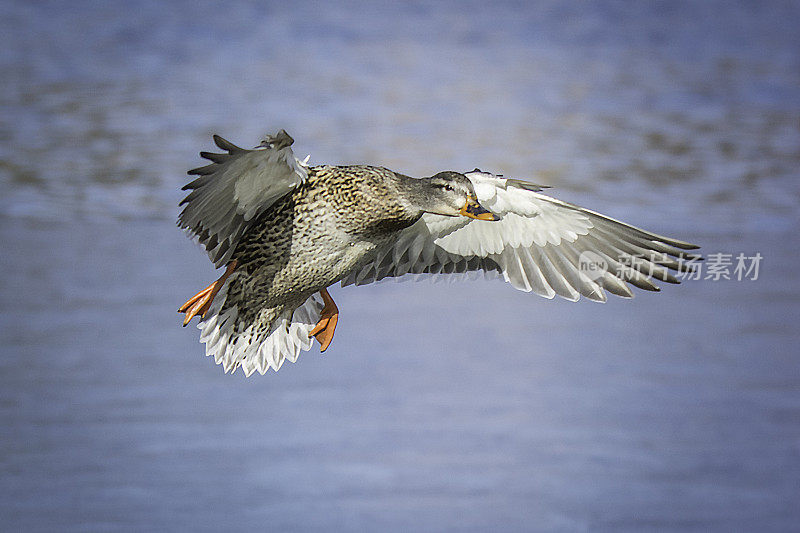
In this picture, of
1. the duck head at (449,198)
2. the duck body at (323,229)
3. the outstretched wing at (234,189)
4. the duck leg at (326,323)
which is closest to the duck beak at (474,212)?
the duck head at (449,198)

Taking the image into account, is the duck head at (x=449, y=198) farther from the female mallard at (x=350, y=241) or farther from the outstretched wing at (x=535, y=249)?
the outstretched wing at (x=535, y=249)

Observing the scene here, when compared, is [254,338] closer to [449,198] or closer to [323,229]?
[323,229]

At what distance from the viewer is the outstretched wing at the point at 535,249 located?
4.30 metres

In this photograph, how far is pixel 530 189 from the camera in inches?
169

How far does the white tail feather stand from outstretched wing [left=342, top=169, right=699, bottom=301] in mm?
205

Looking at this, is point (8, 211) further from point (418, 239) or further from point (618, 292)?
point (618, 292)

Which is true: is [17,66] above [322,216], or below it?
above

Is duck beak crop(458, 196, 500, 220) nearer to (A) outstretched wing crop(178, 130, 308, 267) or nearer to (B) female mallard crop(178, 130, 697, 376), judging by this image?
(B) female mallard crop(178, 130, 697, 376)

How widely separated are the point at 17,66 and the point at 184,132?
196 cm

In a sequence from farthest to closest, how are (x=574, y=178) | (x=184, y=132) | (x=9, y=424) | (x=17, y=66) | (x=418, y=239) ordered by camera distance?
(x=17, y=66)
(x=184, y=132)
(x=574, y=178)
(x=9, y=424)
(x=418, y=239)

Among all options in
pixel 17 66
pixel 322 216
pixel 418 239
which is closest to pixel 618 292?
pixel 418 239

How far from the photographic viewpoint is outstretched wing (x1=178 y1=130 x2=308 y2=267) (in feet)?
12.4

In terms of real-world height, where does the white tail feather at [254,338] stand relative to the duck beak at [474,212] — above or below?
below

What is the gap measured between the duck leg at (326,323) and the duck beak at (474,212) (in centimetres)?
65
